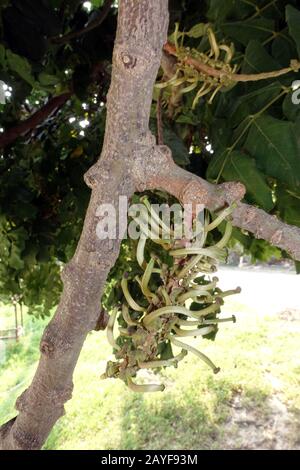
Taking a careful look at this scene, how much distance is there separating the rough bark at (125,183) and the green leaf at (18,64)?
35cm

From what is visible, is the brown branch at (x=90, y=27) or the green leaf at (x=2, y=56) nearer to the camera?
the green leaf at (x=2, y=56)

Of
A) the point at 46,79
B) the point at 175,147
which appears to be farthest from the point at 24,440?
the point at 46,79

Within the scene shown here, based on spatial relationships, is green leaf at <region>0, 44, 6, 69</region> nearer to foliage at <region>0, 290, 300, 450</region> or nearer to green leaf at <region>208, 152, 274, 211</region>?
green leaf at <region>208, 152, 274, 211</region>

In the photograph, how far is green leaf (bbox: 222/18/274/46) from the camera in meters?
0.41

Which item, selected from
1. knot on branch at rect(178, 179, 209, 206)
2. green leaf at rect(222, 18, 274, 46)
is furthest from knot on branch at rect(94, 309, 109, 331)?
green leaf at rect(222, 18, 274, 46)

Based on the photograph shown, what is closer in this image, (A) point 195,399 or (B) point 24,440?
(B) point 24,440

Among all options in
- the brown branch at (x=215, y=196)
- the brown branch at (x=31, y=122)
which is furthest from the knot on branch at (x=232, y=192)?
the brown branch at (x=31, y=122)

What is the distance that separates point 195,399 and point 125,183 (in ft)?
4.70

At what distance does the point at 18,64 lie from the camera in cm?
57

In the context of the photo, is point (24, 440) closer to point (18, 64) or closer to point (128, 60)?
point (128, 60)

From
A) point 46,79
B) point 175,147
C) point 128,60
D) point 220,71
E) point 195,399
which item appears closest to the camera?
point 128,60

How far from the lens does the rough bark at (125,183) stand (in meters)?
0.23

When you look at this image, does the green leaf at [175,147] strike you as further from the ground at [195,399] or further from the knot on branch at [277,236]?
the ground at [195,399]
